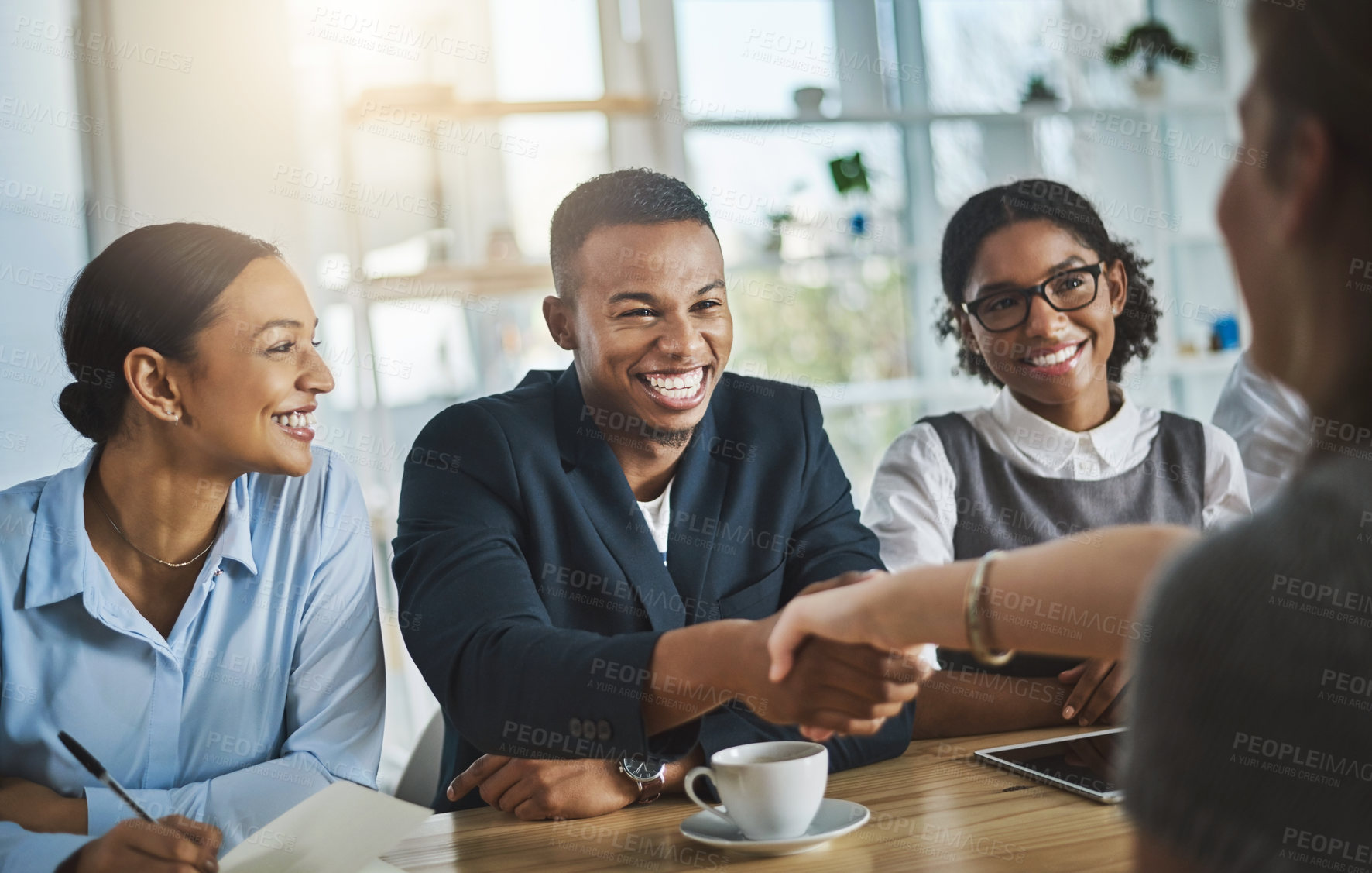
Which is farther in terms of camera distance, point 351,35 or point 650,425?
point 351,35

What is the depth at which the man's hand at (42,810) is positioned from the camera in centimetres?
142

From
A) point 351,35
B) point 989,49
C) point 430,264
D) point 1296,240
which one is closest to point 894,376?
point 989,49

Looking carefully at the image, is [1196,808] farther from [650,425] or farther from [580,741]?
[650,425]

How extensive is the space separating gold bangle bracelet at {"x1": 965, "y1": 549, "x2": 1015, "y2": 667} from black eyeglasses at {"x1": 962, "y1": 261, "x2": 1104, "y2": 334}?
1.17 metres

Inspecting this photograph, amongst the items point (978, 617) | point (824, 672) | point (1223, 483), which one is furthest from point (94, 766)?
point (1223, 483)

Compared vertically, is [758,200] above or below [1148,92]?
below

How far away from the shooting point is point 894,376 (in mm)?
4465

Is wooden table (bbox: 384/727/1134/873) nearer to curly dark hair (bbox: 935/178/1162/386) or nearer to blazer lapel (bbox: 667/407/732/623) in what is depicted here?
blazer lapel (bbox: 667/407/732/623)

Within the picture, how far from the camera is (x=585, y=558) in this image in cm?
168

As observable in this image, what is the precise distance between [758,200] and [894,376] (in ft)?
2.98

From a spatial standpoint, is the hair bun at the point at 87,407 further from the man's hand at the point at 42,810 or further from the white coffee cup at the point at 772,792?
the white coffee cup at the point at 772,792

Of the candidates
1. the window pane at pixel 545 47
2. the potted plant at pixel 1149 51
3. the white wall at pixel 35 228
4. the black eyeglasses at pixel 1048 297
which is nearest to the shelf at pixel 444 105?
the window pane at pixel 545 47

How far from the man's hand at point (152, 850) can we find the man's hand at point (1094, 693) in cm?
113

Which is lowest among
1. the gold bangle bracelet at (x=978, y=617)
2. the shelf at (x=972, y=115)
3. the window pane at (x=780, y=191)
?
the gold bangle bracelet at (x=978, y=617)
